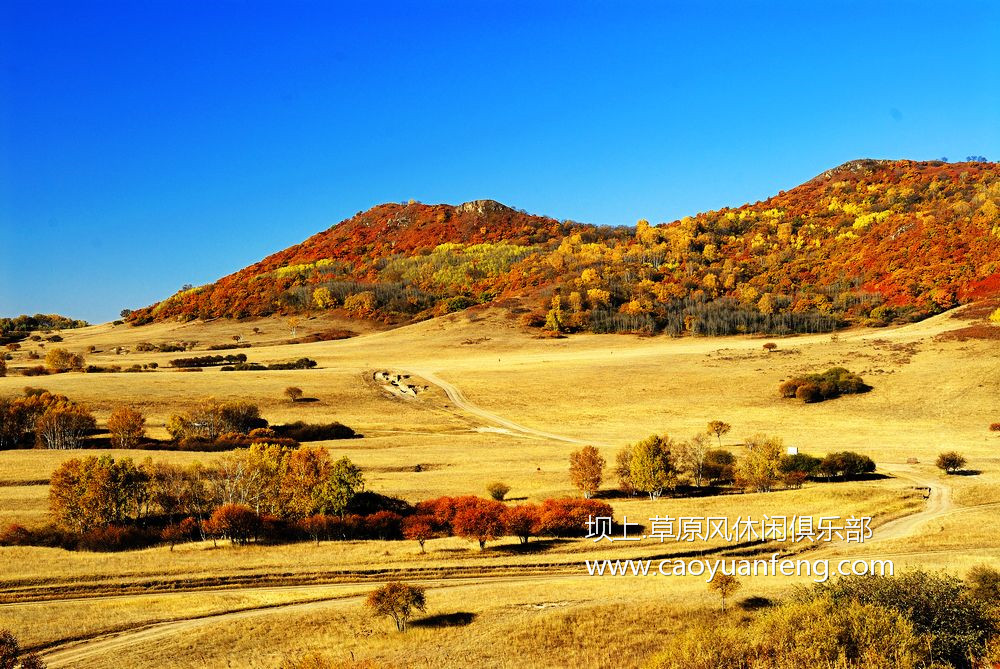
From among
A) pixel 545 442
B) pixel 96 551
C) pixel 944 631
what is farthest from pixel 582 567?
pixel 545 442

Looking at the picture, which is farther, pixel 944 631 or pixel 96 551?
pixel 96 551

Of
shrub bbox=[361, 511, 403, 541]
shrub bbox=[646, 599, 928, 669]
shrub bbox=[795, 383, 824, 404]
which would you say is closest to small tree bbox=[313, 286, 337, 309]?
shrub bbox=[795, 383, 824, 404]

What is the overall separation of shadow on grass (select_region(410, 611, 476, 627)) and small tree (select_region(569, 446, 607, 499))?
23.8 meters

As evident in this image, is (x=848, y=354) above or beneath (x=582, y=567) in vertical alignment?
above

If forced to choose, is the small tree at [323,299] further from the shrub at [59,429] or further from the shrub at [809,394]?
the shrub at [809,394]

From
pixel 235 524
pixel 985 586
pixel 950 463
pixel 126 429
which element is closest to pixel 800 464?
pixel 950 463

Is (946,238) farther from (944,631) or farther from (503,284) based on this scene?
(944,631)

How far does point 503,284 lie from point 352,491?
15496cm

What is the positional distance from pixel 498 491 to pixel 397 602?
22.0 metres

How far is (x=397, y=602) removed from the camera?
28.0m

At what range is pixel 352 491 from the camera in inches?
1832

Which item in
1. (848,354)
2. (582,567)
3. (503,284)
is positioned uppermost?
(503,284)

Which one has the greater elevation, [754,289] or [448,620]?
[754,289]

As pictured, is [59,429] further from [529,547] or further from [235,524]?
[529,547]
